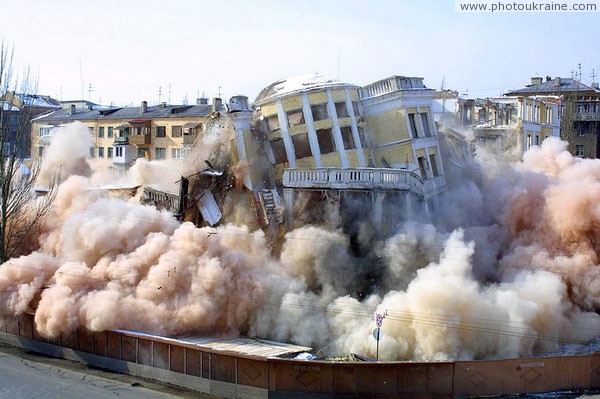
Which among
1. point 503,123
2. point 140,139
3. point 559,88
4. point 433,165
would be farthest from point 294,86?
point 559,88

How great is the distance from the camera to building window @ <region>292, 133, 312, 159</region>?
33.5 metres

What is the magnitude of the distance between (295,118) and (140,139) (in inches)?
1215

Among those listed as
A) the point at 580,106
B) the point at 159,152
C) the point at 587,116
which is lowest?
the point at 159,152

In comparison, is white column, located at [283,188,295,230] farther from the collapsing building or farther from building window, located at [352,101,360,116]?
building window, located at [352,101,360,116]

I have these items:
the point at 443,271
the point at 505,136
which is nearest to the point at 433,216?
the point at 443,271

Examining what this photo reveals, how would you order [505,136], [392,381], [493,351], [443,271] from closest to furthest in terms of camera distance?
1. [392,381]
2. [493,351]
3. [443,271]
4. [505,136]

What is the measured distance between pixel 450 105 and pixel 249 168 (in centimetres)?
2392

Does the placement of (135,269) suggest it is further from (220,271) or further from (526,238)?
(526,238)

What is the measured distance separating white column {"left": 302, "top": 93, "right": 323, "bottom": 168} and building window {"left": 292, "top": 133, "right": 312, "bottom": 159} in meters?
0.42

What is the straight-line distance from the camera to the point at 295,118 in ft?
110

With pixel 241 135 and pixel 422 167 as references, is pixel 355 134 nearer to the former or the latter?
pixel 422 167

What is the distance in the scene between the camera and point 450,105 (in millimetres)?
51375

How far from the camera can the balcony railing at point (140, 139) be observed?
200 ft

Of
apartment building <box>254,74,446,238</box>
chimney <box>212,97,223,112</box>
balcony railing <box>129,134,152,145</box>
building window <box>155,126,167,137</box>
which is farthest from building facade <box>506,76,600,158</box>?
apartment building <box>254,74,446,238</box>
